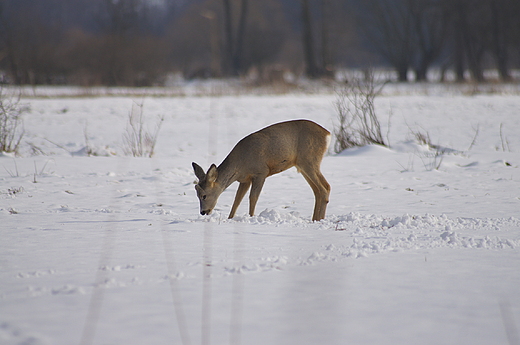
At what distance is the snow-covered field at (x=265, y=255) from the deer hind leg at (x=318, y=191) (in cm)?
20

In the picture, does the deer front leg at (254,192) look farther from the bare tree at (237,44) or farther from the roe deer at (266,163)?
the bare tree at (237,44)

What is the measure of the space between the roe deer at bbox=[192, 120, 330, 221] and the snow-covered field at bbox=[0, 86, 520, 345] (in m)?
0.27

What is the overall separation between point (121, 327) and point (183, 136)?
36.4 ft

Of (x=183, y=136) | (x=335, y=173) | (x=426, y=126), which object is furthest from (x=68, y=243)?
(x=426, y=126)

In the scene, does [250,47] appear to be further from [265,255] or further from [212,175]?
[265,255]

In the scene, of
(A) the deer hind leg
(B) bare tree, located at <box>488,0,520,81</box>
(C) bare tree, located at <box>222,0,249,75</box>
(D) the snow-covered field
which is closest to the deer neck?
(D) the snow-covered field

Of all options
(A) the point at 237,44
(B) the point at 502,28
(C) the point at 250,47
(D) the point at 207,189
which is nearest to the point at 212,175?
(D) the point at 207,189

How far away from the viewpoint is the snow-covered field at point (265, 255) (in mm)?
3143

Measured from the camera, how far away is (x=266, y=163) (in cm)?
635

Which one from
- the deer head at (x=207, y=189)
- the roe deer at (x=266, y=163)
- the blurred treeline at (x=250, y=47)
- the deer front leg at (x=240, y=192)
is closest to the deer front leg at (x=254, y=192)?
the roe deer at (x=266, y=163)

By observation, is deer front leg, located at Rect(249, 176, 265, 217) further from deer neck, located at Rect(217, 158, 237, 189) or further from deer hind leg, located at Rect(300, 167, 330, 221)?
deer hind leg, located at Rect(300, 167, 330, 221)

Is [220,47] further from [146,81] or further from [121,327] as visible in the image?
[121,327]

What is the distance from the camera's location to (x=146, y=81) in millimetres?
33188

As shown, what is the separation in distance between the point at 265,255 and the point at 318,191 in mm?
2138
